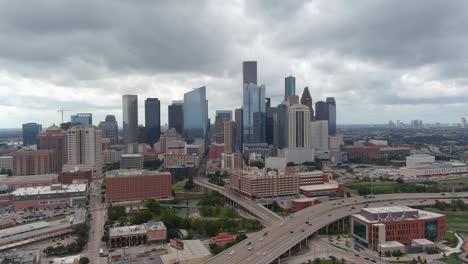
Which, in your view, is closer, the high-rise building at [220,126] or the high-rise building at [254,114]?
the high-rise building at [254,114]

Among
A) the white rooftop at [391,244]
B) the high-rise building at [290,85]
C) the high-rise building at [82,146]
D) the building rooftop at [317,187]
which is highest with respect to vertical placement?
the high-rise building at [290,85]

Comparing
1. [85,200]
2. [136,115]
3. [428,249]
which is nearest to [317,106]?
[136,115]

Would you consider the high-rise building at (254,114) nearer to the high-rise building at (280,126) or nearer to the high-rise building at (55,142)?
the high-rise building at (280,126)

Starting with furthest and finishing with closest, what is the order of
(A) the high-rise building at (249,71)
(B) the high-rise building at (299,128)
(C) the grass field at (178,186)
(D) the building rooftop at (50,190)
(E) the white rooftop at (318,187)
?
(A) the high-rise building at (249,71)
(B) the high-rise building at (299,128)
(C) the grass field at (178,186)
(D) the building rooftop at (50,190)
(E) the white rooftop at (318,187)

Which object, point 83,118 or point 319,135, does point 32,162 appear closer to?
point 319,135

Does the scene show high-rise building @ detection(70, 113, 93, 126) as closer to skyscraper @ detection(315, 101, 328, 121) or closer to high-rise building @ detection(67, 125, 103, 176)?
high-rise building @ detection(67, 125, 103, 176)

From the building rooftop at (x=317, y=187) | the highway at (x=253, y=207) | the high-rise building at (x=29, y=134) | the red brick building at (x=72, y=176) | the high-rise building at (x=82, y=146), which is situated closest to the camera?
the highway at (x=253, y=207)

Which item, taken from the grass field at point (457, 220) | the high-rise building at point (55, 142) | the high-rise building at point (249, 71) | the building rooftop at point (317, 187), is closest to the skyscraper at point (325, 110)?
the high-rise building at point (249, 71)
